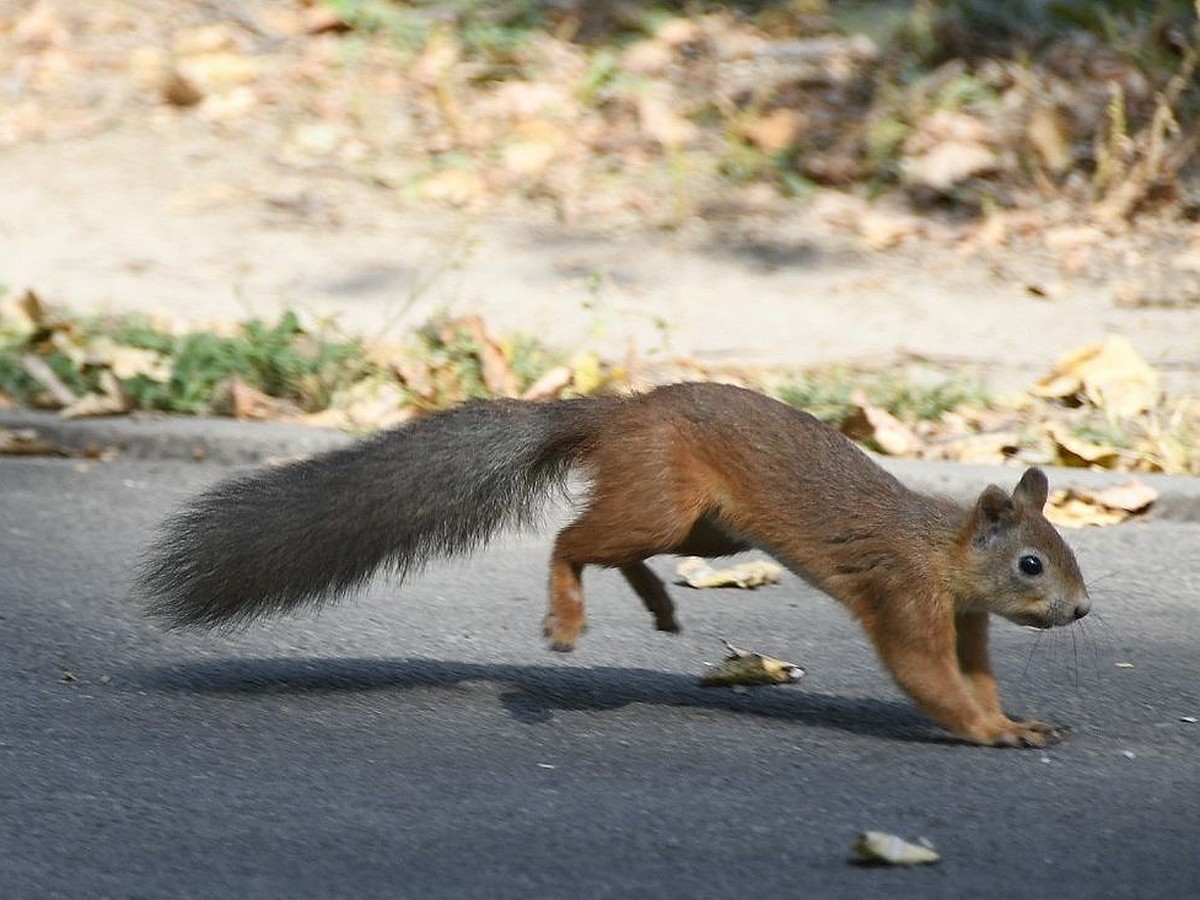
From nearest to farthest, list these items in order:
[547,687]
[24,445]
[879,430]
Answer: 1. [547,687]
2. [879,430]
3. [24,445]

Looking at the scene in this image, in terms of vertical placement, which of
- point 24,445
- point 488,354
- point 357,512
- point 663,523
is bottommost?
point 24,445

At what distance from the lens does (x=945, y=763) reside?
12.3ft

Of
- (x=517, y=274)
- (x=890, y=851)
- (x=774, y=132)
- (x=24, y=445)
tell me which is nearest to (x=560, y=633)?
(x=890, y=851)

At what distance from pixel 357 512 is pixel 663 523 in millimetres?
679

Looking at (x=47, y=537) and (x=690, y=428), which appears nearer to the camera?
(x=690, y=428)

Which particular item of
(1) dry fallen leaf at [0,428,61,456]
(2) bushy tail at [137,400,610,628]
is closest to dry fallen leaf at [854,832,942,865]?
(2) bushy tail at [137,400,610,628]

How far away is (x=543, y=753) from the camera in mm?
3732

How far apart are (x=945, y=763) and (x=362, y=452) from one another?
1437 millimetres

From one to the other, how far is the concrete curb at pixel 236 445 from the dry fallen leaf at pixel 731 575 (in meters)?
0.78

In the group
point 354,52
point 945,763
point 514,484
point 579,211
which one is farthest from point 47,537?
point 354,52

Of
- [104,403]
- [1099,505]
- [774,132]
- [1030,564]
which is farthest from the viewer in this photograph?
[774,132]

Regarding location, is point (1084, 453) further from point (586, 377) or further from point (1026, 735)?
point (1026, 735)

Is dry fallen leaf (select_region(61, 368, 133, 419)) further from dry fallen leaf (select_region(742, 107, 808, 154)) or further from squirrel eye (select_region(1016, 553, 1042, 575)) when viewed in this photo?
dry fallen leaf (select_region(742, 107, 808, 154))

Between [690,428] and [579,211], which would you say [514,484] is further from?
[579,211]
